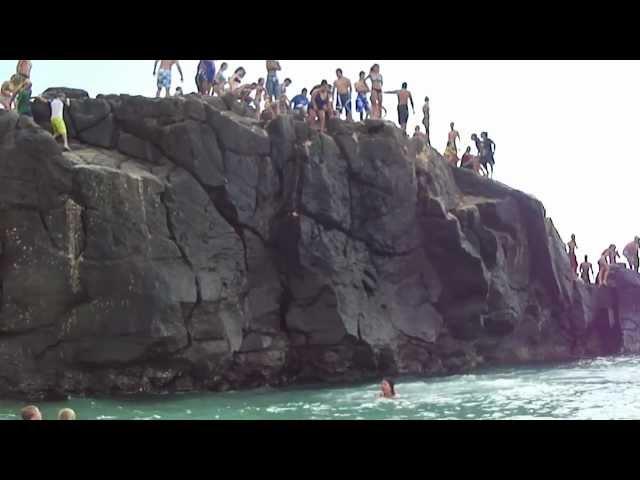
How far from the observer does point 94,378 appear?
50.3ft

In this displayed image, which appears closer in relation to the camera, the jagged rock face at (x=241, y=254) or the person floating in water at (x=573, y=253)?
the jagged rock face at (x=241, y=254)

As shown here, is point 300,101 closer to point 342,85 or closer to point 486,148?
point 342,85

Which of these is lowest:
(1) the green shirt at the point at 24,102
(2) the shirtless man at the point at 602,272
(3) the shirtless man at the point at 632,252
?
(2) the shirtless man at the point at 602,272

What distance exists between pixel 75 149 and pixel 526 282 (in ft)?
53.3

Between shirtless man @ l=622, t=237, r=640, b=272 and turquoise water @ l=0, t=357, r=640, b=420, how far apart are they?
13233mm

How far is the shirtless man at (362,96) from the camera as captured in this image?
22.9 meters

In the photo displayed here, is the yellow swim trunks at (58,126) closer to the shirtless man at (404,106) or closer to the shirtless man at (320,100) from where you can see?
the shirtless man at (320,100)

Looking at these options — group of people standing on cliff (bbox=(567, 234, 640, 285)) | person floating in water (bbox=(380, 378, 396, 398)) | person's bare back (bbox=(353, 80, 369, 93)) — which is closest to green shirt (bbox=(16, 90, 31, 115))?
person's bare back (bbox=(353, 80, 369, 93))

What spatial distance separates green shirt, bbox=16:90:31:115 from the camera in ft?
54.9

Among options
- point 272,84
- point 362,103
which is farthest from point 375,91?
point 272,84

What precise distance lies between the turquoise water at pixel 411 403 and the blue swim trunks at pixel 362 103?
9.26 m

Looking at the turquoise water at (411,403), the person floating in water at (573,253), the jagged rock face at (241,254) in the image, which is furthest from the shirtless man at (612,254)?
the turquoise water at (411,403)
